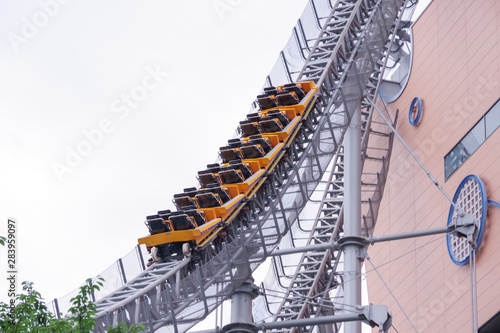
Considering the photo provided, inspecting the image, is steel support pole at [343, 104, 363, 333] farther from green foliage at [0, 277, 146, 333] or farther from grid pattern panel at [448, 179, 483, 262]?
green foliage at [0, 277, 146, 333]

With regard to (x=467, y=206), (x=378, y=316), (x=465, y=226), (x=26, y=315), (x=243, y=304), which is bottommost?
(x=26, y=315)

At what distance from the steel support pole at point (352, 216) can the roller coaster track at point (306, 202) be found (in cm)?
53

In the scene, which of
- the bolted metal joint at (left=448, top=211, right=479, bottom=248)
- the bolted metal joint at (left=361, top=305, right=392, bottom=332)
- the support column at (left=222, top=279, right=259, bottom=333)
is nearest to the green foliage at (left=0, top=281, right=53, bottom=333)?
the support column at (left=222, top=279, right=259, bottom=333)

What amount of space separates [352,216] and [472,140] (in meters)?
6.21

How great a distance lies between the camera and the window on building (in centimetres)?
2932

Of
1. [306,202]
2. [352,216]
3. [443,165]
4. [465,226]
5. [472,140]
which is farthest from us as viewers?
[443,165]

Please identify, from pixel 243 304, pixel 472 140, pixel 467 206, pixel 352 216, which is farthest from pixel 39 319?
pixel 472 140

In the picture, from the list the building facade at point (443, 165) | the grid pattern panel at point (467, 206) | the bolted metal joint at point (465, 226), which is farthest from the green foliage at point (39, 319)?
the grid pattern panel at point (467, 206)

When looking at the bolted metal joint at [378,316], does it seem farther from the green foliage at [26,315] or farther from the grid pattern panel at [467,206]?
the green foliage at [26,315]

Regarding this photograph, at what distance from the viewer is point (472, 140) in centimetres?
3052

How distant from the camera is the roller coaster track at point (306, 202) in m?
20.0

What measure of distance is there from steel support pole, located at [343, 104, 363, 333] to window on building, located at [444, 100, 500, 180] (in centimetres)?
399

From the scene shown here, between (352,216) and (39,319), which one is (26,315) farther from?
(352,216)

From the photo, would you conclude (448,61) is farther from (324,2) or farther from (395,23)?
(324,2)
